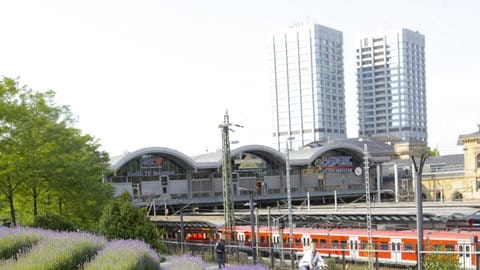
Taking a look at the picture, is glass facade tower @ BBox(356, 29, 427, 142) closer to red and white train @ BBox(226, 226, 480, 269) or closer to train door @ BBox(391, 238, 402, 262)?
red and white train @ BBox(226, 226, 480, 269)

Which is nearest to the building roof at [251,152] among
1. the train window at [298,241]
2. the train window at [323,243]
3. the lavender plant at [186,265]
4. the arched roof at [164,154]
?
the arched roof at [164,154]

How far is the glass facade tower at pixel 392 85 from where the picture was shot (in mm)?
170375

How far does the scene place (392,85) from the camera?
175375 millimetres

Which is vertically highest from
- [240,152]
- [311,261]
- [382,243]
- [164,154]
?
[164,154]

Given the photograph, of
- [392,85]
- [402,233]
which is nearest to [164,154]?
[402,233]

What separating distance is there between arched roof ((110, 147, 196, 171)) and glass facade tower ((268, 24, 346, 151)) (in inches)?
3793

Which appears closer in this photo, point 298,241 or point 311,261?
point 311,261

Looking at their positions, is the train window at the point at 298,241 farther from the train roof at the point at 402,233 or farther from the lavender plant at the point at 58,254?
the lavender plant at the point at 58,254

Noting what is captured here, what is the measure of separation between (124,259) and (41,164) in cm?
1728

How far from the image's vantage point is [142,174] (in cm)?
7069

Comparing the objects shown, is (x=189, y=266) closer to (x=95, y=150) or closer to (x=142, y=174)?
(x=95, y=150)

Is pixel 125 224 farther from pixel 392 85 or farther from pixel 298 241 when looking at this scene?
pixel 392 85

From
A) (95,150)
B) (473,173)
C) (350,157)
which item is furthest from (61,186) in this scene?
(350,157)

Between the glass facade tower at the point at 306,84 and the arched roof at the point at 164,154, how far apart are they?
96.3 meters
